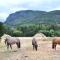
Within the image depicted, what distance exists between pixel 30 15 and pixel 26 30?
70567mm

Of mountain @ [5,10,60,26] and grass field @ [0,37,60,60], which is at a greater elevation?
mountain @ [5,10,60,26]

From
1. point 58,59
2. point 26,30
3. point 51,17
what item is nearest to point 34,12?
point 51,17

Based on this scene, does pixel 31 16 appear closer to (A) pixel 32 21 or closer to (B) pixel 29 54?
(A) pixel 32 21

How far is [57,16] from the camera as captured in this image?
124m

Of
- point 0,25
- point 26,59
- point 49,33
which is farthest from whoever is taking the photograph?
point 49,33

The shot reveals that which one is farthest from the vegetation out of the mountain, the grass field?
the grass field

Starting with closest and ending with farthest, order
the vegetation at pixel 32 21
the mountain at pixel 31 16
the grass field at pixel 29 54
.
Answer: the grass field at pixel 29 54
the vegetation at pixel 32 21
the mountain at pixel 31 16

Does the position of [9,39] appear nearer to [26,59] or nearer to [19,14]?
[26,59]

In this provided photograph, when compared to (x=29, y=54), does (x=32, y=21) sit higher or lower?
higher

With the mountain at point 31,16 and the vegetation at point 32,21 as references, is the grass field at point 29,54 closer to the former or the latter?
the vegetation at point 32,21

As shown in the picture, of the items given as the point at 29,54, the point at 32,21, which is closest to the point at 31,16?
the point at 32,21

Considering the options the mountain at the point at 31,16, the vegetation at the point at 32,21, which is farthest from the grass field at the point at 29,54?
the mountain at the point at 31,16

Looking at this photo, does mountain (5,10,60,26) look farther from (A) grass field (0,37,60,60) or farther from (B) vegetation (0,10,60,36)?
(A) grass field (0,37,60,60)

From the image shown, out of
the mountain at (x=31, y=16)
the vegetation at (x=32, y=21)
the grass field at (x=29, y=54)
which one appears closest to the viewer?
the grass field at (x=29, y=54)
